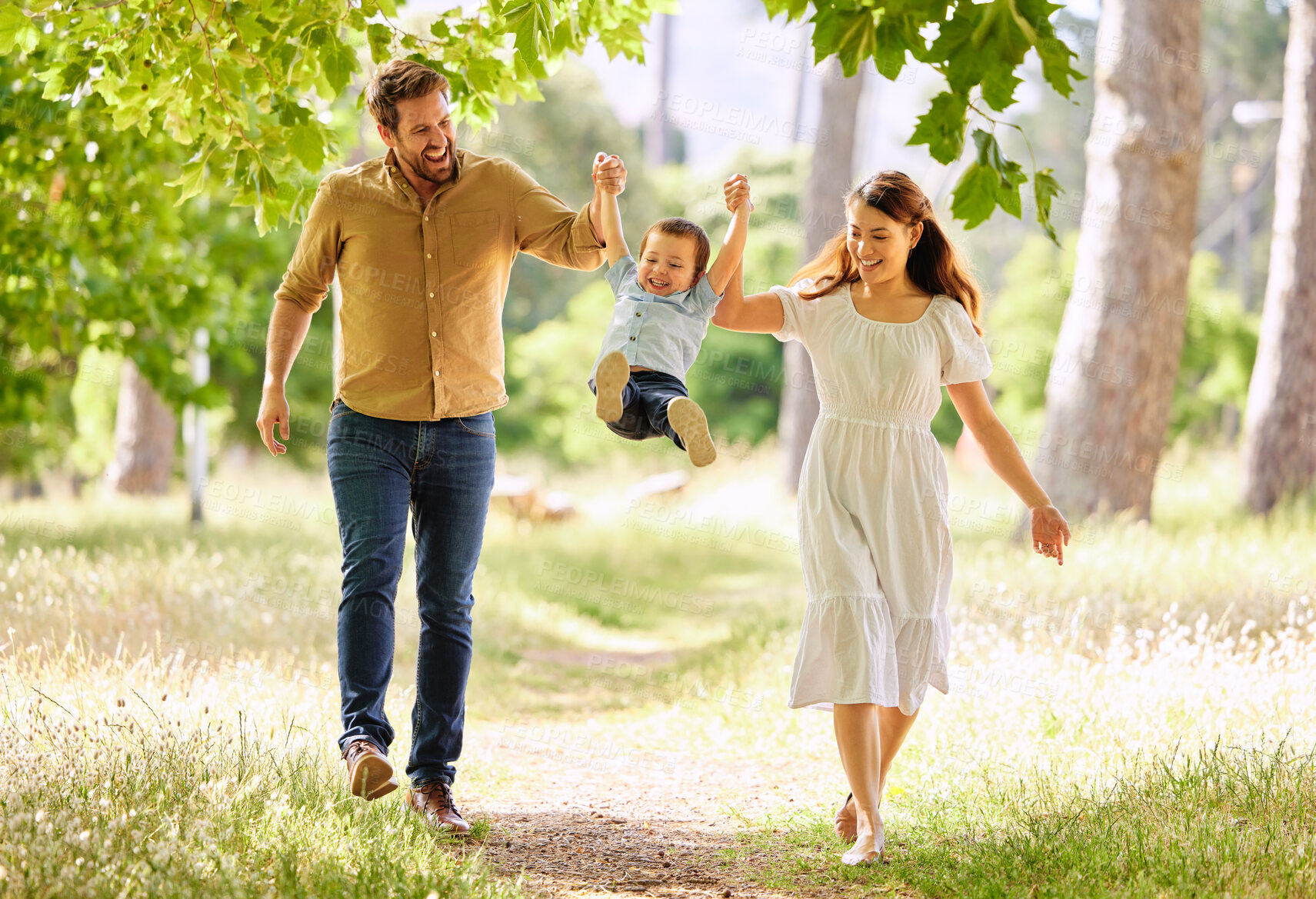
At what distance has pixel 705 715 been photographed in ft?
19.9

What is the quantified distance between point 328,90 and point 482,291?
98 cm

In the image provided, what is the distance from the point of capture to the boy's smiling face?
11.7 ft

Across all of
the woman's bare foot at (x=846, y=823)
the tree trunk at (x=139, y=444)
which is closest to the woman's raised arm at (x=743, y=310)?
the woman's bare foot at (x=846, y=823)

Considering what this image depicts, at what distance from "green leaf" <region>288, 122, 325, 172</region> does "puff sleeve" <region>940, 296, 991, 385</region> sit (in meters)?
2.17

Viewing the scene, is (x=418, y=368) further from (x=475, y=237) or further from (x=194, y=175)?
(x=194, y=175)

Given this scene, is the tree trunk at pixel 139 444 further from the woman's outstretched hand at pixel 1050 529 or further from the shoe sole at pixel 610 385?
the woman's outstretched hand at pixel 1050 529

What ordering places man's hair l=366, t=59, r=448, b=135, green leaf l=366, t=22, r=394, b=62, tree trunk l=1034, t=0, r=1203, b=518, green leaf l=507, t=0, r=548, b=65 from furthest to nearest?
tree trunk l=1034, t=0, r=1203, b=518 < green leaf l=366, t=22, r=394, b=62 < man's hair l=366, t=59, r=448, b=135 < green leaf l=507, t=0, r=548, b=65

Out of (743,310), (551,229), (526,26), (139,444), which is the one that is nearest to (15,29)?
(551,229)

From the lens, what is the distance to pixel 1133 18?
8695 millimetres

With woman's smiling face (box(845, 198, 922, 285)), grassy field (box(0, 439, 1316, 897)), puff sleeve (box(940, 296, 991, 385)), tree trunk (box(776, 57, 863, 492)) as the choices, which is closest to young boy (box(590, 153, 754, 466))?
woman's smiling face (box(845, 198, 922, 285))

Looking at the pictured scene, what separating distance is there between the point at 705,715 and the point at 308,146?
3509 millimetres

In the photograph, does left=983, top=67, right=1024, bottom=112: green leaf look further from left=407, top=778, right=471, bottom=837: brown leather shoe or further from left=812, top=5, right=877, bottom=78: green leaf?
left=407, top=778, right=471, bottom=837: brown leather shoe

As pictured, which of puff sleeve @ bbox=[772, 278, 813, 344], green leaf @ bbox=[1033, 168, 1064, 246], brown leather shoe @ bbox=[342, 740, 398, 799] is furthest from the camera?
puff sleeve @ bbox=[772, 278, 813, 344]

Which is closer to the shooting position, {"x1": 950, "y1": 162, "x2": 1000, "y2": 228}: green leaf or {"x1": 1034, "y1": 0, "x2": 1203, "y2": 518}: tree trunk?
{"x1": 950, "y1": 162, "x2": 1000, "y2": 228}: green leaf
